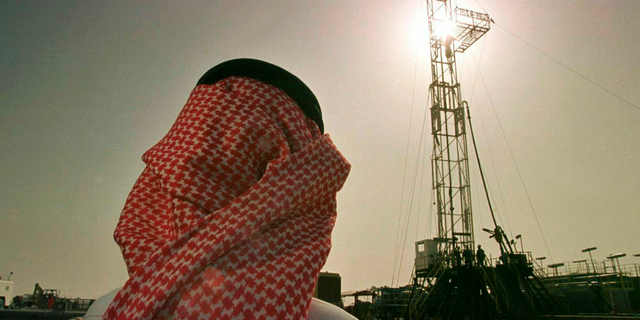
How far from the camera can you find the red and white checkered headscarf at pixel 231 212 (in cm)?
61

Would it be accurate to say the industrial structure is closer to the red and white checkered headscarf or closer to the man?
the man

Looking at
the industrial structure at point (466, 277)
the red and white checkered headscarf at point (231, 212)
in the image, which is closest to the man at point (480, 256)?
the industrial structure at point (466, 277)

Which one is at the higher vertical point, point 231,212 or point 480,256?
point 480,256

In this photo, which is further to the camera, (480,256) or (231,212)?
(480,256)

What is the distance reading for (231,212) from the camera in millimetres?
657

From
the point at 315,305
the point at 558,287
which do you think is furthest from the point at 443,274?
the point at 315,305

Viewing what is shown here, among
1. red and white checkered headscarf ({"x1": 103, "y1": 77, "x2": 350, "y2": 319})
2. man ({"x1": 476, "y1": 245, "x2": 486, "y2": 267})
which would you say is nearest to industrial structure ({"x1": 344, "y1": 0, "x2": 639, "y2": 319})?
man ({"x1": 476, "y1": 245, "x2": 486, "y2": 267})

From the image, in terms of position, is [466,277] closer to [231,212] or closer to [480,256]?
[480,256]

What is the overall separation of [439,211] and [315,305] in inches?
721

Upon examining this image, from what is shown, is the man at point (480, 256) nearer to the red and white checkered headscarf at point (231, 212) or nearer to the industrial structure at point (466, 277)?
the industrial structure at point (466, 277)

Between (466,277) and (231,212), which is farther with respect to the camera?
(466,277)

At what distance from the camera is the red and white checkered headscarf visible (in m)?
0.61

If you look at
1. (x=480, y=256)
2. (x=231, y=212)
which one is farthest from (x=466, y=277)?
(x=231, y=212)

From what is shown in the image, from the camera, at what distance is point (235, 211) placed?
0.66 meters
